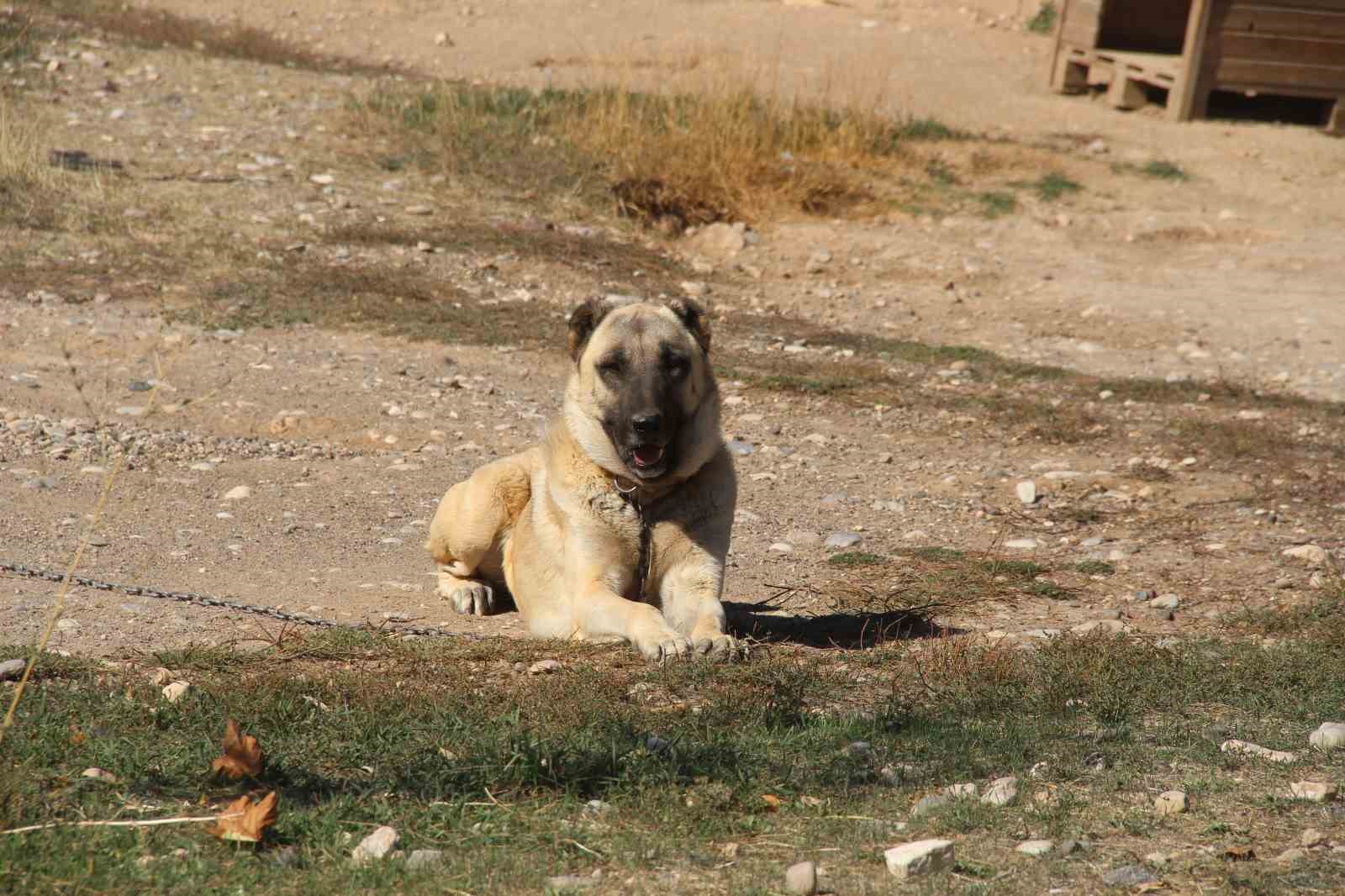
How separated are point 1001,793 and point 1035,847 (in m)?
0.31

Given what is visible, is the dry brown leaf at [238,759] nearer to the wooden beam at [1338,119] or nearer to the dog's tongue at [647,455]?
the dog's tongue at [647,455]

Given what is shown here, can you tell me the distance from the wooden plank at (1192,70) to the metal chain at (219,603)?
12150mm

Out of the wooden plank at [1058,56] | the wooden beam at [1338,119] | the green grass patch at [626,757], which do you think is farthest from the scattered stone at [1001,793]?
the wooden plank at [1058,56]

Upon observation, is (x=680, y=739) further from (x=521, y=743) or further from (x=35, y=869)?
(x=35, y=869)

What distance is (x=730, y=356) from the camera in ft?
33.2

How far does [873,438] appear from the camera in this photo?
341 inches

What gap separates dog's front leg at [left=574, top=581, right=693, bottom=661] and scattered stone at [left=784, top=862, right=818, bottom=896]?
1.66m

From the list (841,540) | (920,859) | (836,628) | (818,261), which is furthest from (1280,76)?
(920,859)

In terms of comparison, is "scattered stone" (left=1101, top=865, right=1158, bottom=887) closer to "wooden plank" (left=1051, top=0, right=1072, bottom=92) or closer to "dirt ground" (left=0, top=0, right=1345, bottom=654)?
"dirt ground" (left=0, top=0, right=1345, bottom=654)

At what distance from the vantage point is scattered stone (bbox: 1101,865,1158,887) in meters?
3.16

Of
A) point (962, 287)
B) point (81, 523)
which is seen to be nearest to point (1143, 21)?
point (962, 287)

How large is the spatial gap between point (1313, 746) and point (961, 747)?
98cm

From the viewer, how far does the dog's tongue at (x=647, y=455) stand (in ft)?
17.3

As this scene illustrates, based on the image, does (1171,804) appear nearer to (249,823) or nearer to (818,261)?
(249,823)
